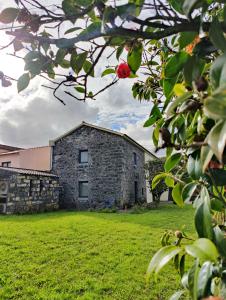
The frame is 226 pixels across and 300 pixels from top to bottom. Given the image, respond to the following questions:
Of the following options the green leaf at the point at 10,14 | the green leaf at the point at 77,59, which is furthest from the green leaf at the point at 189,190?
the green leaf at the point at 10,14

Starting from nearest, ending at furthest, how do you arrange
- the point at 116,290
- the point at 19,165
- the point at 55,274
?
1. the point at 116,290
2. the point at 55,274
3. the point at 19,165

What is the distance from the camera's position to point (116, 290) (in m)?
4.04

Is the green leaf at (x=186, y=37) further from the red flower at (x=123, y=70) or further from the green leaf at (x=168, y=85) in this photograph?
the red flower at (x=123, y=70)

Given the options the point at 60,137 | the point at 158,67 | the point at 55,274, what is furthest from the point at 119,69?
the point at 60,137

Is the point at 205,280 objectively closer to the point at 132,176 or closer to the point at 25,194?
the point at 25,194

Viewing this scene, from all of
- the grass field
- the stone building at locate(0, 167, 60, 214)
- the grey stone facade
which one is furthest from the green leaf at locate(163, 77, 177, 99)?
the grey stone facade

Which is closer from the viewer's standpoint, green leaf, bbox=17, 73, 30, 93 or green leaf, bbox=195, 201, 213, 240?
green leaf, bbox=195, 201, 213, 240

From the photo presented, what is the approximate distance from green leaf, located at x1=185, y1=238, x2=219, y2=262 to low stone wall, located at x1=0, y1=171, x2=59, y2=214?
49.7 feet

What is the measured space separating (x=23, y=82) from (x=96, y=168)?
17198mm

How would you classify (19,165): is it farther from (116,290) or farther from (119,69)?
(119,69)

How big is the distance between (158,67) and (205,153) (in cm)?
152

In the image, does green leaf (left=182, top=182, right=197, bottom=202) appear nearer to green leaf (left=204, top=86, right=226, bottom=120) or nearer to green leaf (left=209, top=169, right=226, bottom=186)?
green leaf (left=209, top=169, right=226, bottom=186)

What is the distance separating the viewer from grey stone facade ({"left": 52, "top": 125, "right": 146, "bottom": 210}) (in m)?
17.4

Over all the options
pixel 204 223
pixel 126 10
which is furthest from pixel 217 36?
pixel 204 223
